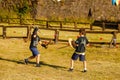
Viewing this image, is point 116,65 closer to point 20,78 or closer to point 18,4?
point 20,78

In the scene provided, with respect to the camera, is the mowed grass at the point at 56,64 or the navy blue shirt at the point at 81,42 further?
the navy blue shirt at the point at 81,42

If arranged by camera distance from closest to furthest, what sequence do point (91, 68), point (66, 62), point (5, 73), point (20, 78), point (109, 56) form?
point (20, 78) → point (5, 73) → point (91, 68) → point (66, 62) → point (109, 56)

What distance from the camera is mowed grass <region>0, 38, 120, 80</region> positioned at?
493 inches

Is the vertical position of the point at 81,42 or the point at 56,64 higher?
the point at 81,42

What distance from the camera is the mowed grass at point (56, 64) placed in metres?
12.5

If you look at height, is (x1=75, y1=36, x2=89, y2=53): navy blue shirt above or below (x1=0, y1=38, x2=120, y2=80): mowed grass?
above

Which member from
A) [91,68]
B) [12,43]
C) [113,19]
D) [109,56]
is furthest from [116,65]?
[113,19]

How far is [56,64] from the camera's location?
15.1 metres

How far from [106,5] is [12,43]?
91.1ft

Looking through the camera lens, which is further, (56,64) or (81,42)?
(56,64)

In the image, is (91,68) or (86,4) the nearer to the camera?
Result: (91,68)

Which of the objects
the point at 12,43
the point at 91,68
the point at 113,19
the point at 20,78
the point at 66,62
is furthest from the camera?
the point at 113,19

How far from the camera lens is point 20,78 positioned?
12.0m

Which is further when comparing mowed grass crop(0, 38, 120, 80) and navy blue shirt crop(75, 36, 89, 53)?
navy blue shirt crop(75, 36, 89, 53)
